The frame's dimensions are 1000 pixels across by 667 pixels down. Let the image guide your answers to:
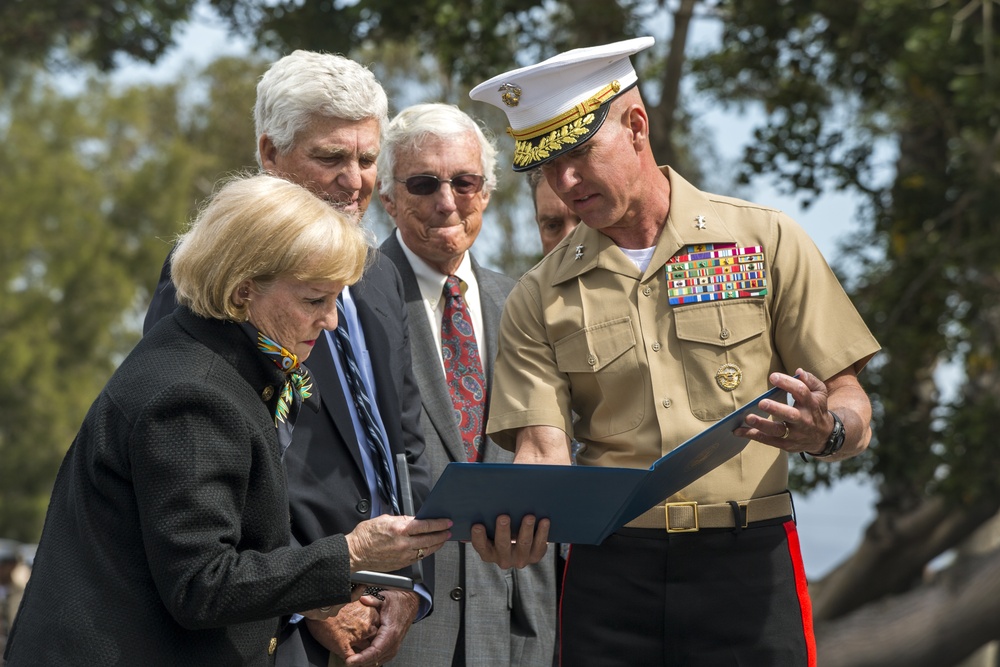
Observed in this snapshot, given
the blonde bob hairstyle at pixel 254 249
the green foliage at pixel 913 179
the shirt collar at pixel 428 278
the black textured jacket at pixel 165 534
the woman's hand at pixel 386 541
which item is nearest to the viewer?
the black textured jacket at pixel 165 534

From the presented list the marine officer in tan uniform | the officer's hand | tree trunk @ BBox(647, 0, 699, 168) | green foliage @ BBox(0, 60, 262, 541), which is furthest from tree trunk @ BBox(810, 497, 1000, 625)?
green foliage @ BBox(0, 60, 262, 541)

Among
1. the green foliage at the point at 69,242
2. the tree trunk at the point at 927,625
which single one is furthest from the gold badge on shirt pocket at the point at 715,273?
the green foliage at the point at 69,242

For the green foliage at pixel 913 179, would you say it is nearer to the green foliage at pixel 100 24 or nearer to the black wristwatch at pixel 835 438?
the green foliage at pixel 100 24

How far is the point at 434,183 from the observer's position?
163 inches

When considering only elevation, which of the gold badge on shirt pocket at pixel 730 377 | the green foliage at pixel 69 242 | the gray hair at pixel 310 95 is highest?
the green foliage at pixel 69 242

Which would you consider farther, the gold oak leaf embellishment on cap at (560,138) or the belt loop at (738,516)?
the gold oak leaf embellishment on cap at (560,138)

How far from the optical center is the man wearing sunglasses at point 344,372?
3.12 m

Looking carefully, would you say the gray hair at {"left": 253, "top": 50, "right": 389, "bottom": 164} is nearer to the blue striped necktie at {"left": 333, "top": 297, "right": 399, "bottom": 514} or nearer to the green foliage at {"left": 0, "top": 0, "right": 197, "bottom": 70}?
the blue striped necktie at {"left": 333, "top": 297, "right": 399, "bottom": 514}

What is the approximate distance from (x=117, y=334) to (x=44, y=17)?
84.0 ft

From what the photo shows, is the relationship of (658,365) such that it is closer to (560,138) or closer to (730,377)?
(730,377)

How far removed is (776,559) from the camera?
3.10m

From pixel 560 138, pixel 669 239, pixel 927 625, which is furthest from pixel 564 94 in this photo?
pixel 927 625

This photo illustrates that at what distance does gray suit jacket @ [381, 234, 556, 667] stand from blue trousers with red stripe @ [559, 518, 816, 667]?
24.1 inches

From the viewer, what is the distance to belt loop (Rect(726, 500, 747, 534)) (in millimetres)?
3047
